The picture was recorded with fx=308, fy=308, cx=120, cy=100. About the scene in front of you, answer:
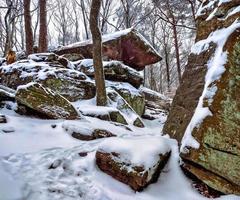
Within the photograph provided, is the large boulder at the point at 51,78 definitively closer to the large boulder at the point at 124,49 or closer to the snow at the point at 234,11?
the large boulder at the point at 124,49

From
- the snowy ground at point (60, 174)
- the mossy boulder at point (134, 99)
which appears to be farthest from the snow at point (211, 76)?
the mossy boulder at point (134, 99)

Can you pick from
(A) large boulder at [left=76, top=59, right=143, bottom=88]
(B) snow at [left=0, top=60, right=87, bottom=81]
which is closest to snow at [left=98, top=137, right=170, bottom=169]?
(B) snow at [left=0, top=60, right=87, bottom=81]

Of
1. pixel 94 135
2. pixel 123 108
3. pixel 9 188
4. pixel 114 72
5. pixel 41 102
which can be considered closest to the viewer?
pixel 9 188

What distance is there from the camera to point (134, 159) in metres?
3.91

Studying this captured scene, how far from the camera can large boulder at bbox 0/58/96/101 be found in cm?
865

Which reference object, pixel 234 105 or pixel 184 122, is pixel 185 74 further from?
pixel 234 105

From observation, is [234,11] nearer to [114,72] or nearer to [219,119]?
[219,119]

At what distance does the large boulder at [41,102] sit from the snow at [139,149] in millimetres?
2168

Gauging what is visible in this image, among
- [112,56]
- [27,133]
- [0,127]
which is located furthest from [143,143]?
[112,56]

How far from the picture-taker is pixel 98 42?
734cm

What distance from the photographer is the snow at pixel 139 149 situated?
388 cm

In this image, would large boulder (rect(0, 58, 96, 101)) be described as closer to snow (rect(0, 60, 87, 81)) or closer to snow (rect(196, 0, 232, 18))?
snow (rect(0, 60, 87, 81))

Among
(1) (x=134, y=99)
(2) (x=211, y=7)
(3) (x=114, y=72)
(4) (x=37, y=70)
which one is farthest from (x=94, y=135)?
(3) (x=114, y=72)

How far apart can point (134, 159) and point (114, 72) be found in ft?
23.8
